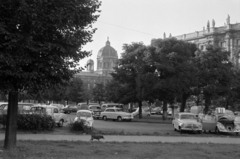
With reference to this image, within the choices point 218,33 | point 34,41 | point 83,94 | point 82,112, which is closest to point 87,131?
point 82,112

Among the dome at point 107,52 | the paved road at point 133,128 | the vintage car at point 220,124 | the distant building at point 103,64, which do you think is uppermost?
the dome at point 107,52

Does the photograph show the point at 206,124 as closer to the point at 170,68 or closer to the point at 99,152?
the point at 170,68

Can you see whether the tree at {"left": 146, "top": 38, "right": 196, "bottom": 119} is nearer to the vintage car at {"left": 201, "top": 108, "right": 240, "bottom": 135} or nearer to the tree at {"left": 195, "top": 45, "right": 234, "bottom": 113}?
the tree at {"left": 195, "top": 45, "right": 234, "bottom": 113}

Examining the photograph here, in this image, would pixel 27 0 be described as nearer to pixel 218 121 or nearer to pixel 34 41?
pixel 34 41

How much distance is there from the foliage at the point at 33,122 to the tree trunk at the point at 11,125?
24.9ft

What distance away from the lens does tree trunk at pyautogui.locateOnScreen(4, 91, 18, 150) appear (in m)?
12.3

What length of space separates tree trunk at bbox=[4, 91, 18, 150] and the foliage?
758 cm

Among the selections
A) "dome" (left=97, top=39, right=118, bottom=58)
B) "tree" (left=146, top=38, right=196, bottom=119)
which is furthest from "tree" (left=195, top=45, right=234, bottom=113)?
"dome" (left=97, top=39, right=118, bottom=58)

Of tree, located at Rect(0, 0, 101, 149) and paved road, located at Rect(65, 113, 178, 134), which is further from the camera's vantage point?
paved road, located at Rect(65, 113, 178, 134)

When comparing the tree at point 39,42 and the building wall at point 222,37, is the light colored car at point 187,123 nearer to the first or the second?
the tree at point 39,42

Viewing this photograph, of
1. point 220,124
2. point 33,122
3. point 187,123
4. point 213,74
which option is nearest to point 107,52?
point 213,74

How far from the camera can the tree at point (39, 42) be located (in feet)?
36.2

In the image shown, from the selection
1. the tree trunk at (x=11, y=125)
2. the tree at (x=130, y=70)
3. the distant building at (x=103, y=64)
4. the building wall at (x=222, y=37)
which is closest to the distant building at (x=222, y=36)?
the building wall at (x=222, y=37)

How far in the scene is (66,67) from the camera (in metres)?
12.4
